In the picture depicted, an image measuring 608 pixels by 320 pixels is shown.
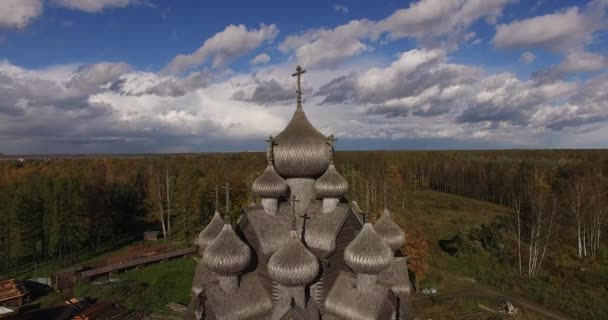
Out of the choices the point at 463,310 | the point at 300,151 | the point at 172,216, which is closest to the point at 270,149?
the point at 300,151

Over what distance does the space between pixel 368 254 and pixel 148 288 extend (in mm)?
17228

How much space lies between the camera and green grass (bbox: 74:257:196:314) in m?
19.7

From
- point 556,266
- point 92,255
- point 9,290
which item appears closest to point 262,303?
point 9,290

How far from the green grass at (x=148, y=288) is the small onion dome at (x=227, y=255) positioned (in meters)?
10.9

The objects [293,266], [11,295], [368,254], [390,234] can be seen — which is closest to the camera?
[293,266]

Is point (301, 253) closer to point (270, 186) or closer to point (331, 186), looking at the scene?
point (331, 186)

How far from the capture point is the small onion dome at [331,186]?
11.4 m

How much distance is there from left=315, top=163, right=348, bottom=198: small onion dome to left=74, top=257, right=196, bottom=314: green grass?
483 inches

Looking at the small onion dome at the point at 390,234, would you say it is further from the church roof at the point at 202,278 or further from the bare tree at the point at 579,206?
the bare tree at the point at 579,206

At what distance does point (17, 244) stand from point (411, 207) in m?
29.9

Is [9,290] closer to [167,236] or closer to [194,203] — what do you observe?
[194,203]

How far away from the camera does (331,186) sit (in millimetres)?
11344

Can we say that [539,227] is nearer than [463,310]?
No

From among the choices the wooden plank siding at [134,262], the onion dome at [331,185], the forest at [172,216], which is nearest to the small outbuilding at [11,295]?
the wooden plank siding at [134,262]
